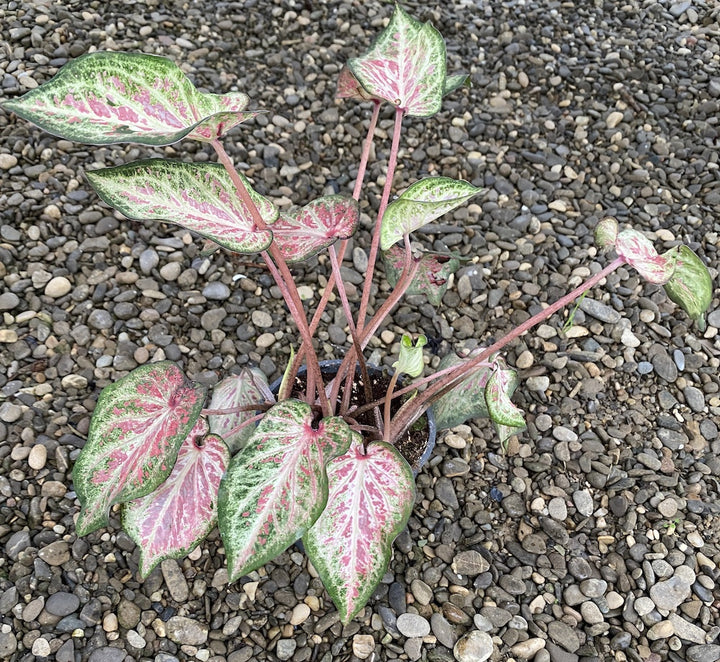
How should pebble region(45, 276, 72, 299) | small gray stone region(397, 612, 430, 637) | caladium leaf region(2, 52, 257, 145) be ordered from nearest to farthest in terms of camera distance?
caladium leaf region(2, 52, 257, 145), small gray stone region(397, 612, 430, 637), pebble region(45, 276, 72, 299)

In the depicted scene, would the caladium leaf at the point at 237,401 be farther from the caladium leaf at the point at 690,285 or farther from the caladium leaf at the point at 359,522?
the caladium leaf at the point at 690,285

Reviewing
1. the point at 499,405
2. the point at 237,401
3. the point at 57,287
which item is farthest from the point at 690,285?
the point at 57,287

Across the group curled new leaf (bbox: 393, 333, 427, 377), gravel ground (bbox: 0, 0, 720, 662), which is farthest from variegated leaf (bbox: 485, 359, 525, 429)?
gravel ground (bbox: 0, 0, 720, 662)

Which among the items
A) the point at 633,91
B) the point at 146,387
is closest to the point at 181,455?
the point at 146,387

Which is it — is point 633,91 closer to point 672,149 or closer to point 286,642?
point 672,149

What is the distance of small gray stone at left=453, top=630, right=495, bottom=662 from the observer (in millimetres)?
1307

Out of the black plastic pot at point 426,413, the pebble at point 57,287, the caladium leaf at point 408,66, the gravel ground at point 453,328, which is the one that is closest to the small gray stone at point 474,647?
the gravel ground at point 453,328

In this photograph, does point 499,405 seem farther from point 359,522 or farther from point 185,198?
point 185,198

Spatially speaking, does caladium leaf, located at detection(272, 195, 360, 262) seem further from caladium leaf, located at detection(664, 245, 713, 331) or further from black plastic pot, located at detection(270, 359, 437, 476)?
caladium leaf, located at detection(664, 245, 713, 331)

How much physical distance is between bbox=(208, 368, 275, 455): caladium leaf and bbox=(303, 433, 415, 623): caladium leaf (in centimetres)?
29

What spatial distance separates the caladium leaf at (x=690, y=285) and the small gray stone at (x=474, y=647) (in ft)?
2.37

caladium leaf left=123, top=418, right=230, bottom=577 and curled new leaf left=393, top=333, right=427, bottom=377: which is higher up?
curled new leaf left=393, top=333, right=427, bottom=377

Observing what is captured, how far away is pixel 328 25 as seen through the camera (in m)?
2.56

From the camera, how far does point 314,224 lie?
1207 millimetres
